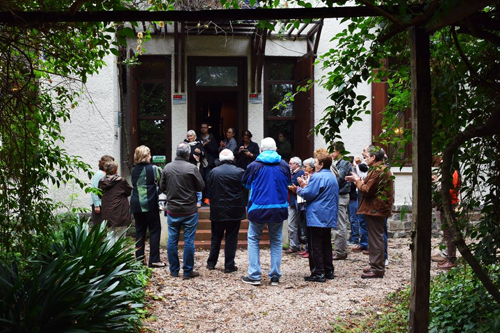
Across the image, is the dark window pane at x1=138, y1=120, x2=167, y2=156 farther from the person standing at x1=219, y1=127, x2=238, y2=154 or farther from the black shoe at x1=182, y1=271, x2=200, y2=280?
the black shoe at x1=182, y1=271, x2=200, y2=280

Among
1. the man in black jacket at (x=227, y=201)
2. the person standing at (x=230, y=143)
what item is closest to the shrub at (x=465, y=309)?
the man in black jacket at (x=227, y=201)

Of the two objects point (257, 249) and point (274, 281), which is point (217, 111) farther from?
point (274, 281)

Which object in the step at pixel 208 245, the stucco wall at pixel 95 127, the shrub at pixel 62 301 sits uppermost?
the stucco wall at pixel 95 127

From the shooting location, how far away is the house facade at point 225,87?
40.4 feet

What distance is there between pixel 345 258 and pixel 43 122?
6147mm

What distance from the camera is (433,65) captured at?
507 centimetres

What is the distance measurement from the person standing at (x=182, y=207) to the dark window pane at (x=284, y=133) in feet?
16.5

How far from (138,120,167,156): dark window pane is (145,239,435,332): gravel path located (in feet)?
13.9

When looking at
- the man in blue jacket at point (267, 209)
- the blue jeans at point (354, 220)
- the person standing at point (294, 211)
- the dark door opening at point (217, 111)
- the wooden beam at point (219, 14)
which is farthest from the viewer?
the dark door opening at point (217, 111)

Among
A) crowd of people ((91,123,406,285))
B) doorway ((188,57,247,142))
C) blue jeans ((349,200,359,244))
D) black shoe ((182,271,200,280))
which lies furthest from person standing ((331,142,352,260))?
doorway ((188,57,247,142))

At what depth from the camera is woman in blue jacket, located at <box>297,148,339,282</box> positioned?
328 inches

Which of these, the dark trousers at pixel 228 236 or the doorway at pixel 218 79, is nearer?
the dark trousers at pixel 228 236

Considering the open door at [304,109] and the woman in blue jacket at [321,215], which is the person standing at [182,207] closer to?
the woman in blue jacket at [321,215]

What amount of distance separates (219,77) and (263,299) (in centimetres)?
736
